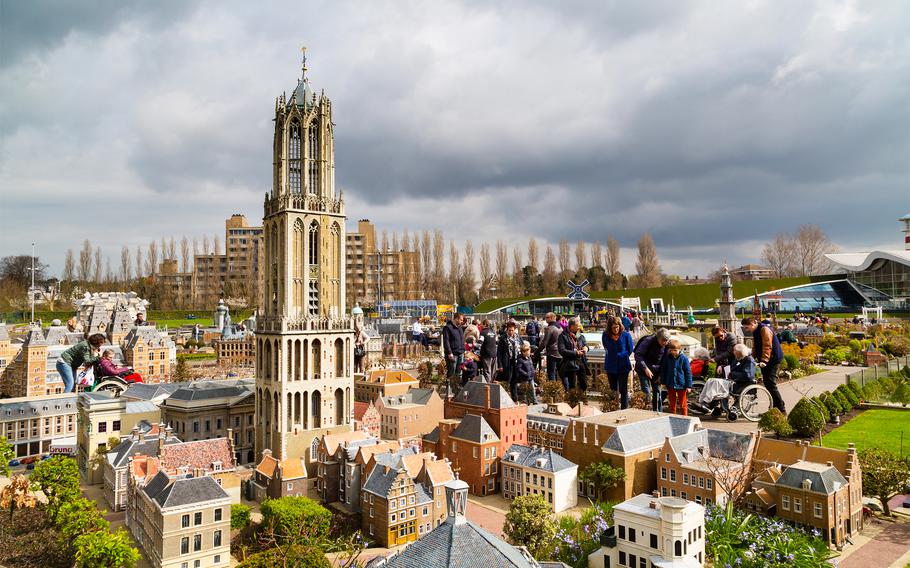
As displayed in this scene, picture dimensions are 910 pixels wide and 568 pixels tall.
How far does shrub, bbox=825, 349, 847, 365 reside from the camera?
7094 cm

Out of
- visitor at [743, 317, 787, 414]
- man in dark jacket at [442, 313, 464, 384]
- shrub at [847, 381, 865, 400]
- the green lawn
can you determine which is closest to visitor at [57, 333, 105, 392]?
man in dark jacket at [442, 313, 464, 384]

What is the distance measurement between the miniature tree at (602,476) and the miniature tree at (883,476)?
11.7 meters

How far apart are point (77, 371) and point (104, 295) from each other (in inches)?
2058

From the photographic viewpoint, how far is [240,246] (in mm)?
A: 121750

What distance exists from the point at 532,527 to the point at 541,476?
247 inches

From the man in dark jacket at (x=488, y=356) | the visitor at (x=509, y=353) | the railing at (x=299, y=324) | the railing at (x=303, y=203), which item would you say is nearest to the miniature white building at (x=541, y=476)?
the man in dark jacket at (x=488, y=356)

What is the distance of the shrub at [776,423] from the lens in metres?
37.9

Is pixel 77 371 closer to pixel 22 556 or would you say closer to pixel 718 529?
pixel 22 556

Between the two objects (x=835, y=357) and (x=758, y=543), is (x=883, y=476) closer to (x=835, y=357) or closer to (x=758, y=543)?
(x=758, y=543)

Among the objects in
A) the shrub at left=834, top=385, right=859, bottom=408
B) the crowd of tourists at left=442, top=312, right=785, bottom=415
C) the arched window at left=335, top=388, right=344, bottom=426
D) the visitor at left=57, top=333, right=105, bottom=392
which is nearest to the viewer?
the crowd of tourists at left=442, top=312, right=785, bottom=415

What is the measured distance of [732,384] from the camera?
4353 centimetres

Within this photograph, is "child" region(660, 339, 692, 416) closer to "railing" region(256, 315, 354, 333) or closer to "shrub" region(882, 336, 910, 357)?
"railing" region(256, 315, 354, 333)

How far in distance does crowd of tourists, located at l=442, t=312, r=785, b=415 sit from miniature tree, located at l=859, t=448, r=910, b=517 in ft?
23.3

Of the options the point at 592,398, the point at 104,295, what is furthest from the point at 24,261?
the point at 592,398
